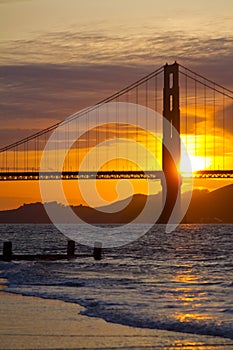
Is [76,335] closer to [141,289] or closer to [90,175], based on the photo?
[141,289]

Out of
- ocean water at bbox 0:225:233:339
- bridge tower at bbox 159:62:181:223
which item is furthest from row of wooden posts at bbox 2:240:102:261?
bridge tower at bbox 159:62:181:223

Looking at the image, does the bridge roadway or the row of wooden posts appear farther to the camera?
the bridge roadway

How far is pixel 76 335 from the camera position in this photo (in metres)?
14.6

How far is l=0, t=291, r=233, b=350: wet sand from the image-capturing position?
45.0ft

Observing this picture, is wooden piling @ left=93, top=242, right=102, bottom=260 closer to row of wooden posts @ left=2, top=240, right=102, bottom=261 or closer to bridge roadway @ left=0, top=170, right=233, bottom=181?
row of wooden posts @ left=2, top=240, right=102, bottom=261

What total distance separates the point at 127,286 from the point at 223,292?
9.78 feet

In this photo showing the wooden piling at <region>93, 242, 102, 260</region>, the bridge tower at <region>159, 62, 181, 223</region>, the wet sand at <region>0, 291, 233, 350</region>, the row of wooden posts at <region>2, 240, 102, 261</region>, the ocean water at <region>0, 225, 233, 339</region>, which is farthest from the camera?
the bridge tower at <region>159, 62, 181, 223</region>

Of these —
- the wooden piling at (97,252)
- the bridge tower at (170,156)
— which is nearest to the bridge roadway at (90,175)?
the bridge tower at (170,156)

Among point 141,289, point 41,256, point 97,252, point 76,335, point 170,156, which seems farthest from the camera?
point 170,156

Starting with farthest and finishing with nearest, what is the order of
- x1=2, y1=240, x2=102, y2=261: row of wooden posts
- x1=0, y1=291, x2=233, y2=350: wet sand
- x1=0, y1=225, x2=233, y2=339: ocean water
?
x1=2, y1=240, x2=102, y2=261: row of wooden posts, x1=0, y1=225, x2=233, y2=339: ocean water, x1=0, y1=291, x2=233, y2=350: wet sand

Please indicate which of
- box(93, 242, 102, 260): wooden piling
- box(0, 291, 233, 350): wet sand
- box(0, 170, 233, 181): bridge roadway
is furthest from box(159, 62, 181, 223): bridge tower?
box(0, 291, 233, 350): wet sand

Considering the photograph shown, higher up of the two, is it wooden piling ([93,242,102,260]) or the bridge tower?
the bridge tower

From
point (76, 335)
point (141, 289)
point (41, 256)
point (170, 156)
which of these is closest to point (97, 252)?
point (41, 256)

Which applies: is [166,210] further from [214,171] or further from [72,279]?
[72,279]
